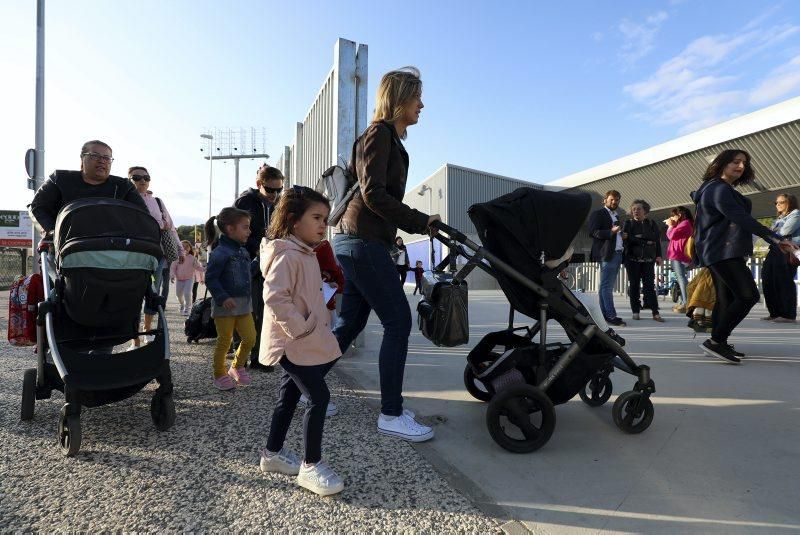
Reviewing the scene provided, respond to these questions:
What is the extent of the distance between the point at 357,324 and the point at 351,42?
3401 millimetres

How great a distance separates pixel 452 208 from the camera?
80.8ft

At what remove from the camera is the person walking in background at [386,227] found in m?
2.60

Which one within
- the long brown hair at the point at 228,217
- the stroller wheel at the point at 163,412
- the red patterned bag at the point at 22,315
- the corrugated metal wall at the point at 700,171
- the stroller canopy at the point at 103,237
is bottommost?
the stroller wheel at the point at 163,412

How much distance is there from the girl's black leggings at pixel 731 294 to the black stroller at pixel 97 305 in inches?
171

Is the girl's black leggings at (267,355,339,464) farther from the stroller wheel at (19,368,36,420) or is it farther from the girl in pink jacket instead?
the stroller wheel at (19,368,36,420)

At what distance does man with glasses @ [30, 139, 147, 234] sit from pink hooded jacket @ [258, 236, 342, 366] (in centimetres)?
176

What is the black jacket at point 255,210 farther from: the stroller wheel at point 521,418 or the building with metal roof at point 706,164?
the building with metal roof at point 706,164

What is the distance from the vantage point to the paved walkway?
1828 mm

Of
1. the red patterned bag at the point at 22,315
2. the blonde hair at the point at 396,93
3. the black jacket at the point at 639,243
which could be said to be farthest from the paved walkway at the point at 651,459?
the black jacket at the point at 639,243

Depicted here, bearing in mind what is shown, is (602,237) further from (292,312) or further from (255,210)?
(292,312)

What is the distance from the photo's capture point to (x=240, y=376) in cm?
366

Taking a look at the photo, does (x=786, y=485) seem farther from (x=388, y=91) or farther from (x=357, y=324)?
(x=388, y=91)

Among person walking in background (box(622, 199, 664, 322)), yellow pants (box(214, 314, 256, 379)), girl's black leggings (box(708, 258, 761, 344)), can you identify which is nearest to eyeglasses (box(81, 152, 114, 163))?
yellow pants (box(214, 314, 256, 379))

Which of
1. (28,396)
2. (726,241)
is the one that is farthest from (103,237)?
(726,241)
